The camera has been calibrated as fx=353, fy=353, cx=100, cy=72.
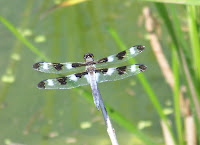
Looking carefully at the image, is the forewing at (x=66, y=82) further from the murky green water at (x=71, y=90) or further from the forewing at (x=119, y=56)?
the murky green water at (x=71, y=90)

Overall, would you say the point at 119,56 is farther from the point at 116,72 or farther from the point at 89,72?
the point at 89,72

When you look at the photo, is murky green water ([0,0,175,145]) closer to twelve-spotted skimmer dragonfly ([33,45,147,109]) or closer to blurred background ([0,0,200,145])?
blurred background ([0,0,200,145])

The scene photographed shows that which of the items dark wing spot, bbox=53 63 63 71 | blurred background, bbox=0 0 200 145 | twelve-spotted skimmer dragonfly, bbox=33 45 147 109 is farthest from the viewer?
blurred background, bbox=0 0 200 145

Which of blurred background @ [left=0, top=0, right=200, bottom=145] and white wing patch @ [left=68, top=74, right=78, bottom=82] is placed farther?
blurred background @ [left=0, top=0, right=200, bottom=145]

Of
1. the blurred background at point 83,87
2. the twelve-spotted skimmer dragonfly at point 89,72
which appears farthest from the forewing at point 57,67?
the blurred background at point 83,87

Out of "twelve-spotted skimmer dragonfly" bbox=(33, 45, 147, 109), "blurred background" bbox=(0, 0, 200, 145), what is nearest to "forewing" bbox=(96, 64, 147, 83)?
"twelve-spotted skimmer dragonfly" bbox=(33, 45, 147, 109)

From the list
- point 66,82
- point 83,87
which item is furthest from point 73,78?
point 83,87
